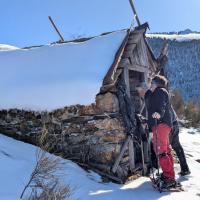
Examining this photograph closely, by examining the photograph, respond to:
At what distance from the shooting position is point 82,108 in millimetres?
7215

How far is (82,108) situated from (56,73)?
91cm

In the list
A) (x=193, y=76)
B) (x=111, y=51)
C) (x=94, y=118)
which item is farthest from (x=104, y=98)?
(x=193, y=76)

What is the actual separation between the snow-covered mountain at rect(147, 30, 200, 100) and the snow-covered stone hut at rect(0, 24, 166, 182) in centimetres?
3894

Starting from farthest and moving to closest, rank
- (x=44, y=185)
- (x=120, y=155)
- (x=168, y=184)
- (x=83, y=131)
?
(x=83, y=131) < (x=120, y=155) < (x=168, y=184) < (x=44, y=185)

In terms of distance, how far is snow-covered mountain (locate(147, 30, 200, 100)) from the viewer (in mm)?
48031

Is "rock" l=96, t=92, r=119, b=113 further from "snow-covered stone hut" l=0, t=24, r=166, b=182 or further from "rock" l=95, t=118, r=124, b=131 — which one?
"rock" l=95, t=118, r=124, b=131

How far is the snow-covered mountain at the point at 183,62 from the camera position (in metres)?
48.0

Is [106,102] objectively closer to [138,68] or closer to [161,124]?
[161,124]

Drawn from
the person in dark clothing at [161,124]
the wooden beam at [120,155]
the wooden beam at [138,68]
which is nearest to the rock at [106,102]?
the wooden beam at [120,155]

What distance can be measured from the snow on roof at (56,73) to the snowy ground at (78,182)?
2.85 feet

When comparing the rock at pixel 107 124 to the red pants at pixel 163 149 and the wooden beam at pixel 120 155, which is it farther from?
the red pants at pixel 163 149

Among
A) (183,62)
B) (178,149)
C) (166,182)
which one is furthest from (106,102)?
(183,62)

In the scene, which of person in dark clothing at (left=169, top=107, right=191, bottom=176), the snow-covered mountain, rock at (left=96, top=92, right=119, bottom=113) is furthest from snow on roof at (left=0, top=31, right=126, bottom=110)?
the snow-covered mountain

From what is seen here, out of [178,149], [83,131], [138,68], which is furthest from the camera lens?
[138,68]
